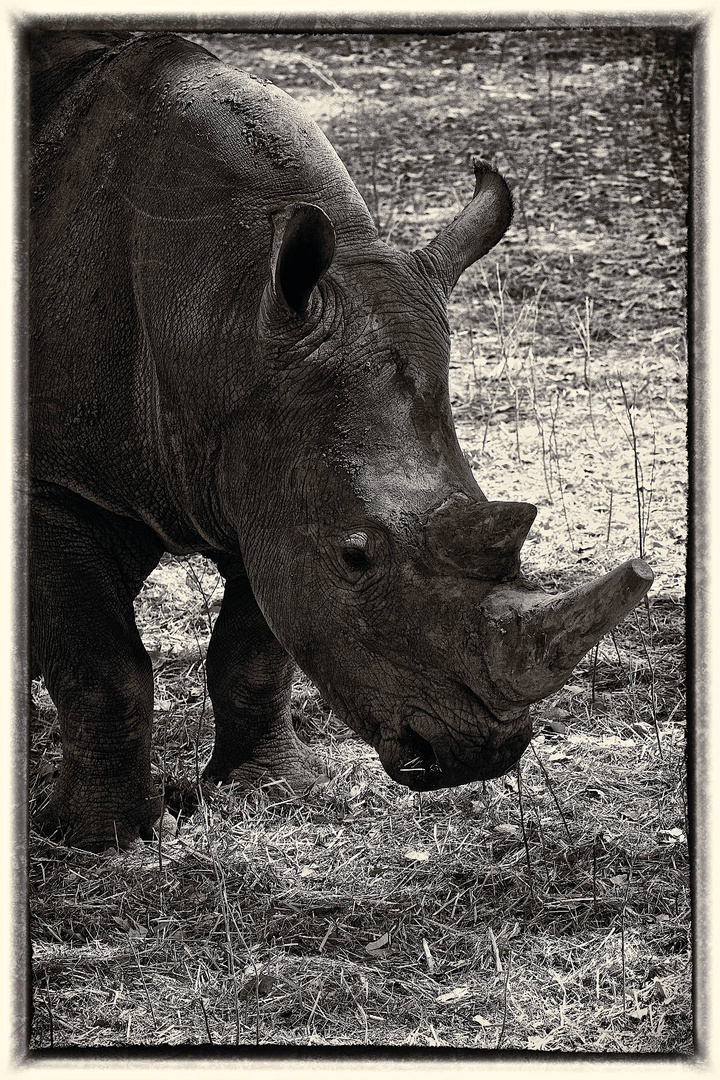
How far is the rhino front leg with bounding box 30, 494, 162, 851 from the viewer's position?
19.5 feet

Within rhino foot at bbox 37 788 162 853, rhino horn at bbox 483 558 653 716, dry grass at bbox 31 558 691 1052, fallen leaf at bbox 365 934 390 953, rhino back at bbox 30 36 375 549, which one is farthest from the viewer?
rhino foot at bbox 37 788 162 853

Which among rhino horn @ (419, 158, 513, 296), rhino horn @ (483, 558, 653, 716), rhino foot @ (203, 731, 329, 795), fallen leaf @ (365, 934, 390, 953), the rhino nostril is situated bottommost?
fallen leaf @ (365, 934, 390, 953)

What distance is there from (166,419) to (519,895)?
230cm

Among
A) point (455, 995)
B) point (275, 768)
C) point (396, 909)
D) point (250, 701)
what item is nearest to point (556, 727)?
point (275, 768)

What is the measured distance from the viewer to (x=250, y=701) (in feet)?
22.2

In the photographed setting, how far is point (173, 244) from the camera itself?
5.47 meters

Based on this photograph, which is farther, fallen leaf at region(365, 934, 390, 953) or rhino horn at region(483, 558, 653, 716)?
fallen leaf at region(365, 934, 390, 953)

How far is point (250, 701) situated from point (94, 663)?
0.99 metres

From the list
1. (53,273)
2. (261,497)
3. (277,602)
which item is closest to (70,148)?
(53,273)

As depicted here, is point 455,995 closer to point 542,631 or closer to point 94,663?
point 542,631

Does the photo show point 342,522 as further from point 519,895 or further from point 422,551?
point 519,895

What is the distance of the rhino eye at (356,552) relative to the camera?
4898 mm

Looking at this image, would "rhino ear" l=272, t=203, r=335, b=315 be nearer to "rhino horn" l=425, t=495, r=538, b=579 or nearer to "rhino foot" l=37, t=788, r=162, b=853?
"rhino horn" l=425, t=495, r=538, b=579

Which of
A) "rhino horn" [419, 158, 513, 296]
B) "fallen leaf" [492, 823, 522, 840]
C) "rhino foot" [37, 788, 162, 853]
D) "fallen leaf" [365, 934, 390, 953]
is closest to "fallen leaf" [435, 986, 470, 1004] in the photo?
"fallen leaf" [365, 934, 390, 953]
